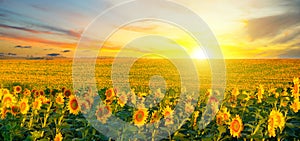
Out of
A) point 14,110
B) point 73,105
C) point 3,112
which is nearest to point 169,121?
point 73,105

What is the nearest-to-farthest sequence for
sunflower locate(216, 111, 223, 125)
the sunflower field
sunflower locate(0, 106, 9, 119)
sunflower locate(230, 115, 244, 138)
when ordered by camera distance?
the sunflower field < sunflower locate(230, 115, 244, 138) < sunflower locate(216, 111, 223, 125) < sunflower locate(0, 106, 9, 119)

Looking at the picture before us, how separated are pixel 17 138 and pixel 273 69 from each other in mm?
20195

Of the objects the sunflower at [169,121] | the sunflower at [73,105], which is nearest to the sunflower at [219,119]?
the sunflower at [169,121]

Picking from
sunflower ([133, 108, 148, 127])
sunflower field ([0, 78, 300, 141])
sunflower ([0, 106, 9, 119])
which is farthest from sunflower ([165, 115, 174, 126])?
sunflower ([0, 106, 9, 119])

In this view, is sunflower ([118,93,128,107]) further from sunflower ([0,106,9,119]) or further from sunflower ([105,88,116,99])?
sunflower ([0,106,9,119])

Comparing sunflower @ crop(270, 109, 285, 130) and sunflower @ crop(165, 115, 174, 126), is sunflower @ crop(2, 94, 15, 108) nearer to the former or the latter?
sunflower @ crop(165, 115, 174, 126)

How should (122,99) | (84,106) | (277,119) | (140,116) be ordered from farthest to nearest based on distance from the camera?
(122,99)
(84,106)
(140,116)
(277,119)

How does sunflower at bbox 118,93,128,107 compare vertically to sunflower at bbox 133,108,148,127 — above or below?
above

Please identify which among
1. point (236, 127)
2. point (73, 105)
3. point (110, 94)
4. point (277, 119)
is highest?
point (110, 94)

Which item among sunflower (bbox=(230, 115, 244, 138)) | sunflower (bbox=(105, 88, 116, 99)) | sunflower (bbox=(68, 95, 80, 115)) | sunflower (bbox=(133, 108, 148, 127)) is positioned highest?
sunflower (bbox=(105, 88, 116, 99))

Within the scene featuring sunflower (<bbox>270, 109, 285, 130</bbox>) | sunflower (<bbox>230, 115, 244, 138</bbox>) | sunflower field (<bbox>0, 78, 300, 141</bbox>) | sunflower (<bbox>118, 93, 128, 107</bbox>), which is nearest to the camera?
sunflower (<bbox>270, 109, 285, 130</bbox>)

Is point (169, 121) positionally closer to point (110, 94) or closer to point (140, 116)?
point (140, 116)

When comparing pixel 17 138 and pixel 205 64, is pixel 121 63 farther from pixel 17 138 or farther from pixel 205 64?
pixel 17 138

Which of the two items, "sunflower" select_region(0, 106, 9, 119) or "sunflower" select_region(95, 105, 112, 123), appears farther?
"sunflower" select_region(0, 106, 9, 119)
